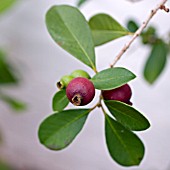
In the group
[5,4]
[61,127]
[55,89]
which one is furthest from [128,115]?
[55,89]

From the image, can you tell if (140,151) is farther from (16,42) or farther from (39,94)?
(16,42)

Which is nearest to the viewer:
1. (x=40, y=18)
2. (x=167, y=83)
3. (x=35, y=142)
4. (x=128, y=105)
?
(x=128, y=105)

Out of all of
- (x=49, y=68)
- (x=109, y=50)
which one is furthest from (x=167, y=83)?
(x=49, y=68)

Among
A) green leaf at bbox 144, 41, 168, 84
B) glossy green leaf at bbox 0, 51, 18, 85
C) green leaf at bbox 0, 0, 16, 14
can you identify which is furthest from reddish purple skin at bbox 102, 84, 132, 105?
glossy green leaf at bbox 0, 51, 18, 85

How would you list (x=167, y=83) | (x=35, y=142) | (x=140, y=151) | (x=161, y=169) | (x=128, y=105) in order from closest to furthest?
(x=128, y=105) → (x=140, y=151) → (x=161, y=169) → (x=167, y=83) → (x=35, y=142)

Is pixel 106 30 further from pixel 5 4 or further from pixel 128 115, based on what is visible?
pixel 5 4

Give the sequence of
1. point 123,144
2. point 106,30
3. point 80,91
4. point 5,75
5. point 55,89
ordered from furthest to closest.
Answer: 1. point 55,89
2. point 5,75
3. point 106,30
4. point 123,144
5. point 80,91

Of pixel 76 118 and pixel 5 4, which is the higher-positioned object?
pixel 5 4
